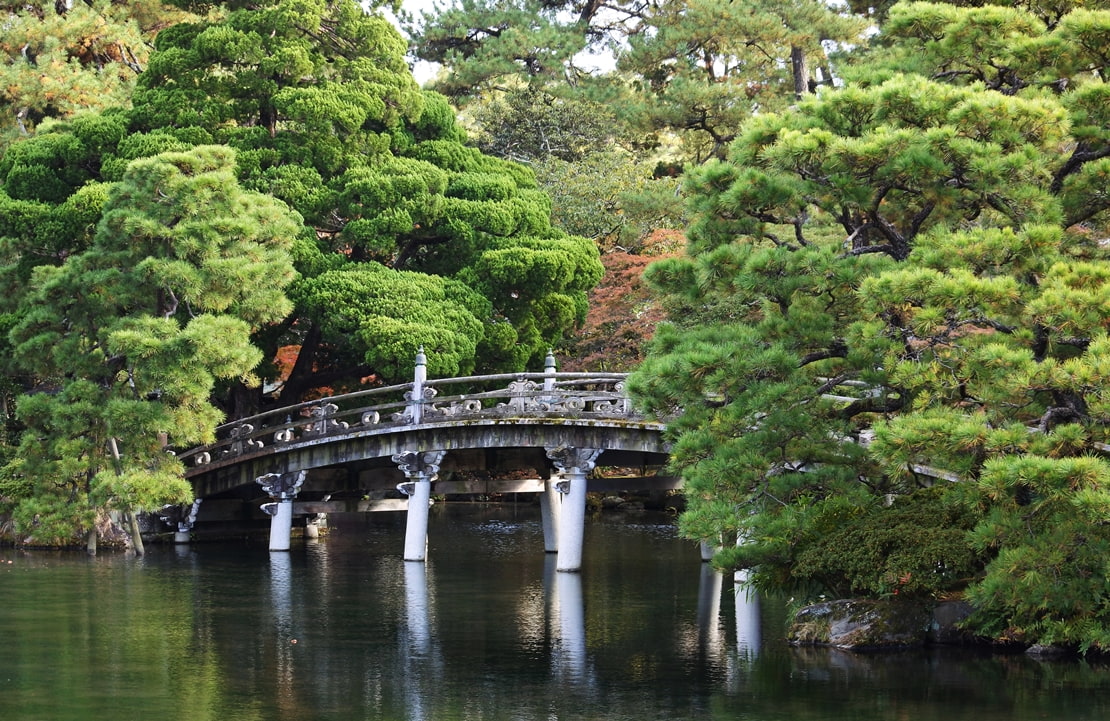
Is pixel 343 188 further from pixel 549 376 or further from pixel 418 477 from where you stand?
pixel 549 376

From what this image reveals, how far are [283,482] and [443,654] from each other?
441 inches

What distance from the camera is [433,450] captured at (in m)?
25.8

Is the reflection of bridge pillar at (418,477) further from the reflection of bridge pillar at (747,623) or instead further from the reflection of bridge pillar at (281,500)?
the reflection of bridge pillar at (747,623)

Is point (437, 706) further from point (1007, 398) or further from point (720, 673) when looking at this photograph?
point (1007, 398)

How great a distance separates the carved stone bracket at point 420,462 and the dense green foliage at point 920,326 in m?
8.51

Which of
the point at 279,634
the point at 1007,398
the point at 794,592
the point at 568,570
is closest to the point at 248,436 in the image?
the point at 568,570

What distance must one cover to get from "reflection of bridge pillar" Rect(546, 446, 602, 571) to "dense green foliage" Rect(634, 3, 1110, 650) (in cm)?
639

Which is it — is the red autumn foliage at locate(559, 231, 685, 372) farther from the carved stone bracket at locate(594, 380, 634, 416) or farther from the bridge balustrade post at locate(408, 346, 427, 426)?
the carved stone bracket at locate(594, 380, 634, 416)

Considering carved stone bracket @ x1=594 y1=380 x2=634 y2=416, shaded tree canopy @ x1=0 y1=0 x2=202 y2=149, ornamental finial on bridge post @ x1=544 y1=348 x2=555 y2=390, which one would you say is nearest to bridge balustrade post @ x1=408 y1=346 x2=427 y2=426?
ornamental finial on bridge post @ x1=544 y1=348 x2=555 y2=390

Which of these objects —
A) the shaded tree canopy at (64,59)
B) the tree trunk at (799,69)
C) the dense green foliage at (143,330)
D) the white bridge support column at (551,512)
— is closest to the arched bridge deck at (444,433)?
the white bridge support column at (551,512)

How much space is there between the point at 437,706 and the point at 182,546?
53.6 feet

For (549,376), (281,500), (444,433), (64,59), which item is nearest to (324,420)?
(281,500)

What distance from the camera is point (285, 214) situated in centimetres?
2759

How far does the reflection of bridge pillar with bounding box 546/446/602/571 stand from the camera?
2420 cm
